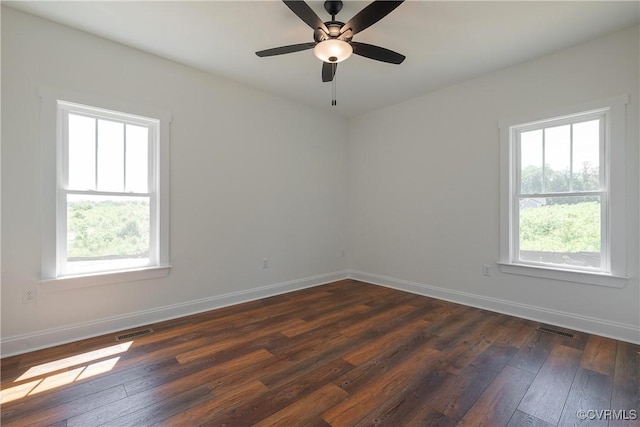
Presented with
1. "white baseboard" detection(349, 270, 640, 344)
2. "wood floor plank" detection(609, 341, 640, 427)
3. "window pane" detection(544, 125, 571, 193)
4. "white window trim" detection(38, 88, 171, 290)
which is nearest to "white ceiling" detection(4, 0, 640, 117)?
"white window trim" detection(38, 88, 171, 290)

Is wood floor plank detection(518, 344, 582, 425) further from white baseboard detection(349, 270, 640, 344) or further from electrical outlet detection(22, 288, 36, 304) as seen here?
electrical outlet detection(22, 288, 36, 304)

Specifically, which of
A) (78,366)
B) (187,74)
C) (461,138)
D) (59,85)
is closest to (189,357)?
(78,366)

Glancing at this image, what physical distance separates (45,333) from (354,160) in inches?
173

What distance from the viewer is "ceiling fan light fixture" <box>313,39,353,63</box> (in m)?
2.15

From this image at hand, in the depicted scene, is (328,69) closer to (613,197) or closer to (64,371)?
(613,197)

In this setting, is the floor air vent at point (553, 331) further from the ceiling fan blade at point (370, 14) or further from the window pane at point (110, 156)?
the window pane at point (110, 156)

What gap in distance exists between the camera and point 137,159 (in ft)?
9.89

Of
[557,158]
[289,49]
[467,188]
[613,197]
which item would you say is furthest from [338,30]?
[613,197]

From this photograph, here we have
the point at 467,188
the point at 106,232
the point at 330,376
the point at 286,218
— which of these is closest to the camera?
the point at 330,376

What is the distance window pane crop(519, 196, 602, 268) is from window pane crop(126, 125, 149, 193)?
4214 mm

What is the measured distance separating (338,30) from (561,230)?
298 centimetres

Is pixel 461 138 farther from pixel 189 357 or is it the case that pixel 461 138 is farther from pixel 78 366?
pixel 78 366

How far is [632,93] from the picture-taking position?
8.39ft

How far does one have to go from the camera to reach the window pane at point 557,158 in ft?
9.70
